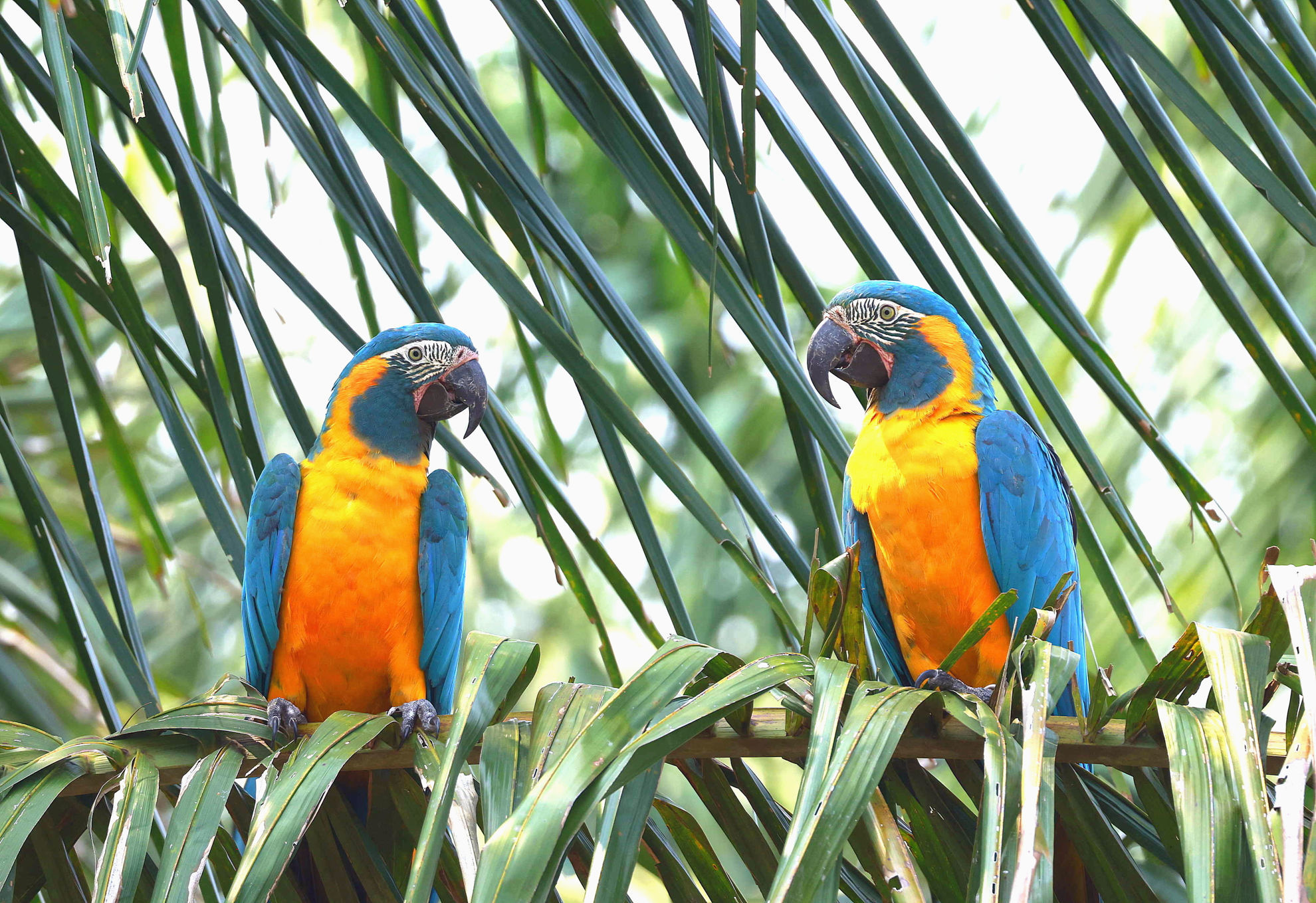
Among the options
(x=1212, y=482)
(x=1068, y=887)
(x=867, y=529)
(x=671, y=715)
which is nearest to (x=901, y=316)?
(x=867, y=529)

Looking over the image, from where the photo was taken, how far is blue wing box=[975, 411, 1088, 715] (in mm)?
1766

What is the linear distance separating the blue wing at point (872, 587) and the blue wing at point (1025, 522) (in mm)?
194

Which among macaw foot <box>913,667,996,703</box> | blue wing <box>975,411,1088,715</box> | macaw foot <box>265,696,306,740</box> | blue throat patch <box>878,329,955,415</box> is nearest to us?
macaw foot <box>265,696,306,740</box>

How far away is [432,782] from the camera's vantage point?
3.45 feet

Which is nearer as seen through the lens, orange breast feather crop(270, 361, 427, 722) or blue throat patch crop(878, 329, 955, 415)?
orange breast feather crop(270, 361, 427, 722)

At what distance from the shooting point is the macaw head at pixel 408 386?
6.32 ft

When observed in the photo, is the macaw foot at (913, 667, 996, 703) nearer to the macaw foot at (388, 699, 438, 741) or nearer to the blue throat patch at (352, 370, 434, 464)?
the macaw foot at (388, 699, 438, 741)

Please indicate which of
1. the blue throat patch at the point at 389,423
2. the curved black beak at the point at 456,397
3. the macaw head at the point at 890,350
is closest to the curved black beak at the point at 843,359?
→ the macaw head at the point at 890,350

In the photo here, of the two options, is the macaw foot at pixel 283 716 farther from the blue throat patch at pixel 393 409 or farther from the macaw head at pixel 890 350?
the macaw head at pixel 890 350

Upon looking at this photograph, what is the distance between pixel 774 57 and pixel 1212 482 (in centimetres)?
220

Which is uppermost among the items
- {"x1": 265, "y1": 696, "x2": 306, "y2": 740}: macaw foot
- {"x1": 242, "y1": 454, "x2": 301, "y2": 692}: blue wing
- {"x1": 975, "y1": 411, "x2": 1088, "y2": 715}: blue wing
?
{"x1": 242, "y1": 454, "x2": 301, "y2": 692}: blue wing

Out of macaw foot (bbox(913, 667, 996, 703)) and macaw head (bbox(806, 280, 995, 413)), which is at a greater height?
macaw head (bbox(806, 280, 995, 413))

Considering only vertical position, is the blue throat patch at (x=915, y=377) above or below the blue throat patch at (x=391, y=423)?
below

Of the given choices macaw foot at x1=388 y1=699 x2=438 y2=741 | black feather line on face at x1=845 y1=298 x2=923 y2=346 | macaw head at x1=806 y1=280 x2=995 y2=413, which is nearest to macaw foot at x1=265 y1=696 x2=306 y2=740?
macaw foot at x1=388 y1=699 x2=438 y2=741
